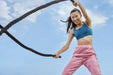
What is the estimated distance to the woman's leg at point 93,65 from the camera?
14.6ft

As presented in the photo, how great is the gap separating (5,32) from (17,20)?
31cm

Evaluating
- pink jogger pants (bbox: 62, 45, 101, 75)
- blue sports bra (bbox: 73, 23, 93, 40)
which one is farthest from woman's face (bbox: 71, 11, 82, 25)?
pink jogger pants (bbox: 62, 45, 101, 75)

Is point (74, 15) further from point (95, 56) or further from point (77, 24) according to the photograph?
point (95, 56)

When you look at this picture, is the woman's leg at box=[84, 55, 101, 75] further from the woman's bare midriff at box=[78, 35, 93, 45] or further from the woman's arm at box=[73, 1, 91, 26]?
the woman's arm at box=[73, 1, 91, 26]

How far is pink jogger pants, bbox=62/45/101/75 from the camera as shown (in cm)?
455

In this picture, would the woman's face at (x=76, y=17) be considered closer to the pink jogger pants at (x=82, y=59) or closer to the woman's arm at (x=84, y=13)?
the woman's arm at (x=84, y=13)

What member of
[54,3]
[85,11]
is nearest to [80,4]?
[85,11]

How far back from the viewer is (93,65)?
14.7 feet

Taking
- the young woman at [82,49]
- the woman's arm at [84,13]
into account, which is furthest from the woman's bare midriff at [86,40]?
the woman's arm at [84,13]

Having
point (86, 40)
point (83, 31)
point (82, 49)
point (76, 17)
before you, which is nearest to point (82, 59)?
point (82, 49)

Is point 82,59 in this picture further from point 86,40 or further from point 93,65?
point 86,40

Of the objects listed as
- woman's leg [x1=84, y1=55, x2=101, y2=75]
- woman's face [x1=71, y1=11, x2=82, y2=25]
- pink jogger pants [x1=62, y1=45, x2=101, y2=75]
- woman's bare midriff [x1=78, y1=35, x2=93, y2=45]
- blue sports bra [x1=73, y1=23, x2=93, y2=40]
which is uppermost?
woman's face [x1=71, y1=11, x2=82, y2=25]

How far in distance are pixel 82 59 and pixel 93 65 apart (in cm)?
23

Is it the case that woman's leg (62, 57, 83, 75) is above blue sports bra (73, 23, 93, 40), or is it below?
below
